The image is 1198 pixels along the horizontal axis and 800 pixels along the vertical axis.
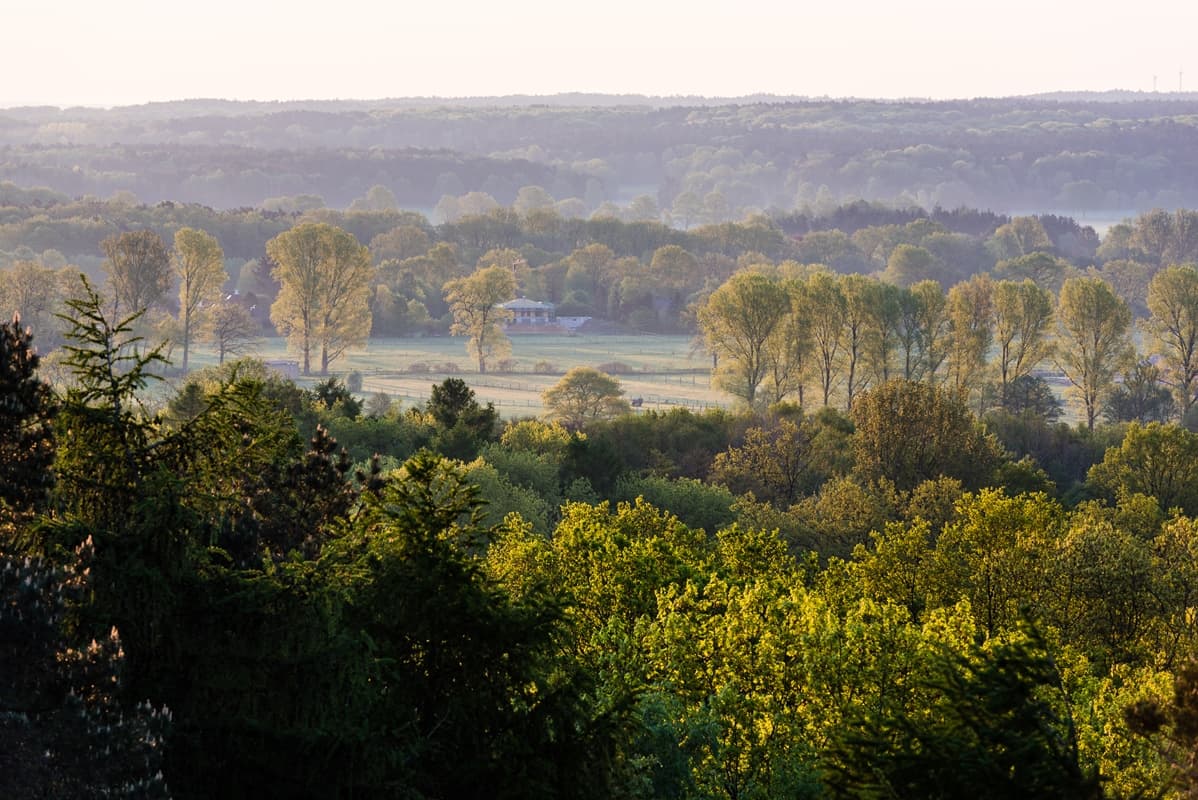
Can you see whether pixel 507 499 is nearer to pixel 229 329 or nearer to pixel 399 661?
pixel 399 661

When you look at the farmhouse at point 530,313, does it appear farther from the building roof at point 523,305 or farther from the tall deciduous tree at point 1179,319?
the tall deciduous tree at point 1179,319

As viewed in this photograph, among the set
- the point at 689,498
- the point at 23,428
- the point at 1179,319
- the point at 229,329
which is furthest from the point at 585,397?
the point at 23,428

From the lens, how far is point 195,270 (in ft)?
485

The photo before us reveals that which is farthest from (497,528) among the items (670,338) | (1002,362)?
(670,338)

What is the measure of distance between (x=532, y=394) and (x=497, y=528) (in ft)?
386

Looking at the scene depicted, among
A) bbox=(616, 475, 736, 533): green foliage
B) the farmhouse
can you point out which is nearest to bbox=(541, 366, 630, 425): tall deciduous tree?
bbox=(616, 475, 736, 533): green foliage

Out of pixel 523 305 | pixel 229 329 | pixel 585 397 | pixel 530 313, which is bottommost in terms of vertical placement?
pixel 585 397

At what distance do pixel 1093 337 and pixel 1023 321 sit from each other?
21.3ft

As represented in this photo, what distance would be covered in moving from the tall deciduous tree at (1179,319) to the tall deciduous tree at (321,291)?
244ft

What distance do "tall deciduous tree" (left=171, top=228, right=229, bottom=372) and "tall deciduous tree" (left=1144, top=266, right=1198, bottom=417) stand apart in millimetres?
86675

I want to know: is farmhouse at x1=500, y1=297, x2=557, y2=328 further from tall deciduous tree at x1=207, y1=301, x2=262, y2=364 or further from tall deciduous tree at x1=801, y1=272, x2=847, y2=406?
tall deciduous tree at x1=801, y1=272, x2=847, y2=406

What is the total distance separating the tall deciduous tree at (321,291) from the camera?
151000mm

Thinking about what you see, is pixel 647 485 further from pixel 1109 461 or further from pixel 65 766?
pixel 65 766

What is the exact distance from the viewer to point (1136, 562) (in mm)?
39438
